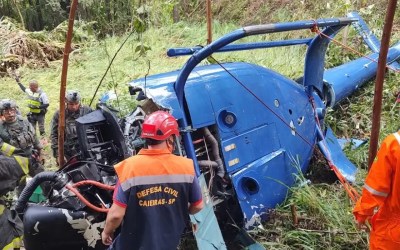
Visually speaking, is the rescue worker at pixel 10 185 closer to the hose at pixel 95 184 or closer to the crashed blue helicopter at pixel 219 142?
the crashed blue helicopter at pixel 219 142

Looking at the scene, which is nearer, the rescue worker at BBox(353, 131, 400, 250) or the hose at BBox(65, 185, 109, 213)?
the rescue worker at BBox(353, 131, 400, 250)

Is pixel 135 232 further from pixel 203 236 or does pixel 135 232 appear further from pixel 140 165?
pixel 203 236

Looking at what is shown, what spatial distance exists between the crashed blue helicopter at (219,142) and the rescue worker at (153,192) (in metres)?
0.55

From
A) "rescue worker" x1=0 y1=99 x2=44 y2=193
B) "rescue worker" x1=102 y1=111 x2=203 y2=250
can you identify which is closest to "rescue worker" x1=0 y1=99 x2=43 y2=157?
"rescue worker" x1=0 y1=99 x2=44 y2=193

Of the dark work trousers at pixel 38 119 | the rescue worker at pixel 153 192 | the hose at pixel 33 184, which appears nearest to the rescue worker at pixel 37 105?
the dark work trousers at pixel 38 119

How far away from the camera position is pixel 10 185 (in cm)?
312

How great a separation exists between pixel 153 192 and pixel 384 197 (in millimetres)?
1329

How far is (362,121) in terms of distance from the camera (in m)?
5.88

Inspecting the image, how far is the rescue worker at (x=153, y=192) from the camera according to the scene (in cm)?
238

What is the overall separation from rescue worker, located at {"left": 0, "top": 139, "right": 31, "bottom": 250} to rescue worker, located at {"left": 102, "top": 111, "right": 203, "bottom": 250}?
102cm

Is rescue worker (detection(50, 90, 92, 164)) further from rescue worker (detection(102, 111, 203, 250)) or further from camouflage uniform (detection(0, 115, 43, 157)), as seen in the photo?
rescue worker (detection(102, 111, 203, 250))

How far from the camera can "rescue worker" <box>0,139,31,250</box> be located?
3074mm

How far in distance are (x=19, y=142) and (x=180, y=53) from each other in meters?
2.75

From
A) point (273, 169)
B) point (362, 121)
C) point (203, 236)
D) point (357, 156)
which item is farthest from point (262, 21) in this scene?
point (203, 236)
